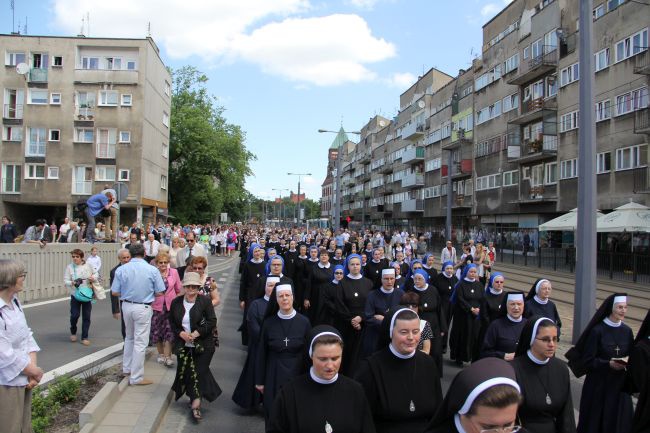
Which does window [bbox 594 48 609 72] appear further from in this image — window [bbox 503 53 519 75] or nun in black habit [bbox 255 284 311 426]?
nun in black habit [bbox 255 284 311 426]

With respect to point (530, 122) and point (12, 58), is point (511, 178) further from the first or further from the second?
point (12, 58)

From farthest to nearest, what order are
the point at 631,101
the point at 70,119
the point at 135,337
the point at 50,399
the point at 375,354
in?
the point at 70,119 → the point at 631,101 → the point at 135,337 → the point at 50,399 → the point at 375,354

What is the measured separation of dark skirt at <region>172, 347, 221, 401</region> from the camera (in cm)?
607

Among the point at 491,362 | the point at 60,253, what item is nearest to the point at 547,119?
the point at 60,253

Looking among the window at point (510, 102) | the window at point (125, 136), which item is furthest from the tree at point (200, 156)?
the window at point (510, 102)

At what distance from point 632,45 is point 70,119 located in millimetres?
34251

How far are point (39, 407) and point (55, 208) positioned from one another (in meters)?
38.2

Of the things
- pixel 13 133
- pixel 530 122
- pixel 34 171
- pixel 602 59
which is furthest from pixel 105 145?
pixel 602 59

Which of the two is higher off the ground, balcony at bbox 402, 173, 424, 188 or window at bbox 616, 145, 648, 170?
balcony at bbox 402, 173, 424, 188

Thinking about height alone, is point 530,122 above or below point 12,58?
below

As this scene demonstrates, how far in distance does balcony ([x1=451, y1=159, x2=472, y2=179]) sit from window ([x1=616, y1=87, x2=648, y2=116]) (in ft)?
58.2

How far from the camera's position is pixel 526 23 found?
36.7 m

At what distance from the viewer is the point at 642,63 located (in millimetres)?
25375

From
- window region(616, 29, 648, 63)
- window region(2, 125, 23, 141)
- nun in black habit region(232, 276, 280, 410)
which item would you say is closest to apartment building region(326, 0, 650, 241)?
window region(616, 29, 648, 63)
